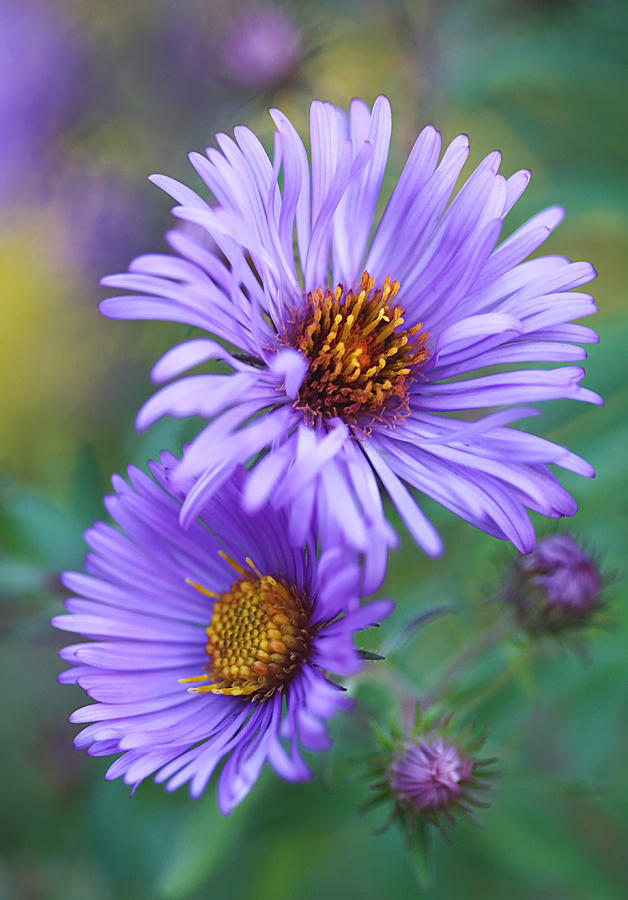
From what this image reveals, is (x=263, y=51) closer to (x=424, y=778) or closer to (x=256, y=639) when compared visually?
(x=256, y=639)

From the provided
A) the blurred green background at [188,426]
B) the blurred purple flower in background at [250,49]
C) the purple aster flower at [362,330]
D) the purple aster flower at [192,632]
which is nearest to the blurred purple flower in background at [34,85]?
the blurred green background at [188,426]

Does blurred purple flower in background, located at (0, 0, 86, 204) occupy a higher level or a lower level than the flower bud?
higher

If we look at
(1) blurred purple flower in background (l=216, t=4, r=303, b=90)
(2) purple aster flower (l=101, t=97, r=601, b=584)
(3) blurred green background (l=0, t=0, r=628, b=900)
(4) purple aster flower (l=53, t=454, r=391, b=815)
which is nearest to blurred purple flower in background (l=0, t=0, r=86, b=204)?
(3) blurred green background (l=0, t=0, r=628, b=900)

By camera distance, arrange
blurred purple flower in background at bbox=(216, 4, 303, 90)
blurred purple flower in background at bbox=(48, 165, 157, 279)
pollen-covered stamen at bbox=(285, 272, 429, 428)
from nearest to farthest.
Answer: pollen-covered stamen at bbox=(285, 272, 429, 428) → blurred purple flower in background at bbox=(216, 4, 303, 90) → blurred purple flower in background at bbox=(48, 165, 157, 279)

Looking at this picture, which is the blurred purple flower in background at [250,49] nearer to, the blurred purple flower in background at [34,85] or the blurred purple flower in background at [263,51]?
the blurred purple flower in background at [263,51]

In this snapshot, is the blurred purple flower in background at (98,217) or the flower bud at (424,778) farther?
the blurred purple flower in background at (98,217)

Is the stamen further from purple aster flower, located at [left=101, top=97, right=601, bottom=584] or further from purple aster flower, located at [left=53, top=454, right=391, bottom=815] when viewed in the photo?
purple aster flower, located at [left=101, top=97, right=601, bottom=584]
